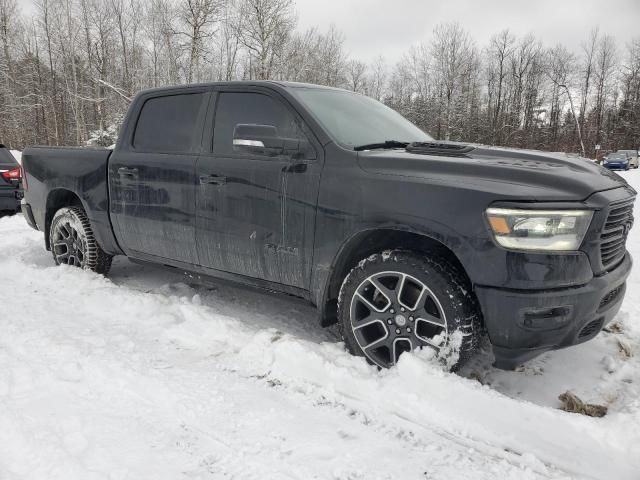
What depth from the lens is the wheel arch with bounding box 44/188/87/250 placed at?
482cm

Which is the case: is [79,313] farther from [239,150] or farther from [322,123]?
[322,123]

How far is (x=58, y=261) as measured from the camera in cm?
493

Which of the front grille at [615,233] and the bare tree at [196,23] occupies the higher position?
the bare tree at [196,23]

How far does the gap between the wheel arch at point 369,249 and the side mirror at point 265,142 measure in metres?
0.71

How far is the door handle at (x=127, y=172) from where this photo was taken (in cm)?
398

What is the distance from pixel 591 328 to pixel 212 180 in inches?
102

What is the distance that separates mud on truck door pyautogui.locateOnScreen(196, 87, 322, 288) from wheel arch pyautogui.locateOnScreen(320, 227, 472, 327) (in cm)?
19

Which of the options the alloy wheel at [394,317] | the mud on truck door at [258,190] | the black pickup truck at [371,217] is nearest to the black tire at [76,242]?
the black pickup truck at [371,217]

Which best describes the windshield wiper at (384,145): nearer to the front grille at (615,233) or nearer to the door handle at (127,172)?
the front grille at (615,233)

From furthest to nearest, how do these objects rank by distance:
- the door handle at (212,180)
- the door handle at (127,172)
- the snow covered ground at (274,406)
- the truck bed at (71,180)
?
1. the truck bed at (71,180)
2. the door handle at (127,172)
3. the door handle at (212,180)
4. the snow covered ground at (274,406)

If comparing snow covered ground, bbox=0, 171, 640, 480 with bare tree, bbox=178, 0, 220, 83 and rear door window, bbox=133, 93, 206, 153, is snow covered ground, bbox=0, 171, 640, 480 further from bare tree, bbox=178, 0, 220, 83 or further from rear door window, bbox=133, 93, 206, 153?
bare tree, bbox=178, 0, 220, 83

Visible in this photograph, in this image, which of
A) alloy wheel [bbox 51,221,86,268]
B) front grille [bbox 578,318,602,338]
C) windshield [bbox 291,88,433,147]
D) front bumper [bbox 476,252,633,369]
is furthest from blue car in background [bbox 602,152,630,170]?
alloy wheel [bbox 51,221,86,268]

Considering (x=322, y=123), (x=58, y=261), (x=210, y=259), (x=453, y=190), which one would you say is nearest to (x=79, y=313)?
(x=210, y=259)

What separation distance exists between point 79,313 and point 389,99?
56.6 metres
